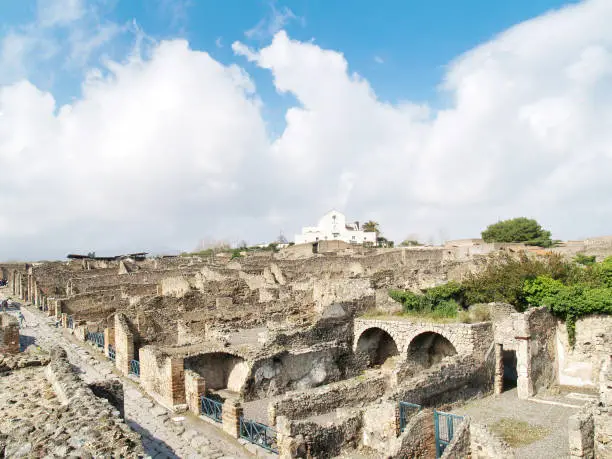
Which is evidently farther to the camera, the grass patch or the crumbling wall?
the crumbling wall

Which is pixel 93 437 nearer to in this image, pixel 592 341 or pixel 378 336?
pixel 378 336

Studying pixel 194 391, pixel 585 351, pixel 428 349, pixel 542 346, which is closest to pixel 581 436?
pixel 542 346

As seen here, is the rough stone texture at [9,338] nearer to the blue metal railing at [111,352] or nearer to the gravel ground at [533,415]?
the blue metal railing at [111,352]

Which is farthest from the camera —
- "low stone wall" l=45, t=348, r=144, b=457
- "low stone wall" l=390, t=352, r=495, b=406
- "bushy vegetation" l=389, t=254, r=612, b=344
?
"bushy vegetation" l=389, t=254, r=612, b=344

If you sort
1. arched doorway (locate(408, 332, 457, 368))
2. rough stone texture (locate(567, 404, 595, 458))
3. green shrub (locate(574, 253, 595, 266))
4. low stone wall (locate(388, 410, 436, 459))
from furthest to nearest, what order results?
1. green shrub (locate(574, 253, 595, 266))
2. arched doorway (locate(408, 332, 457, 368))
3. rough stone texture (locate(567, 404, 595, 458))
4. low stone wall (locate(388, 410, 436, 459))

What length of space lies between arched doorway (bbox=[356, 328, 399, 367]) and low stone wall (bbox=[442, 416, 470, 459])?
28.8ft

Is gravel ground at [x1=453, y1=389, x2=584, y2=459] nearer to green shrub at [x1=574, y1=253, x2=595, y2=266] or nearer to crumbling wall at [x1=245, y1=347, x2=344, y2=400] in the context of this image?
crumbling wall at [x1=245, y1=347, x2=344, y2=400]

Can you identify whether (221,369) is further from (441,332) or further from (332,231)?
(332,231)

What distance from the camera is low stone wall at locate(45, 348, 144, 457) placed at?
495cm

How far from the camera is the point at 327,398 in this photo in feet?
40.9

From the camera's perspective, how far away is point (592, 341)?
1747 cm

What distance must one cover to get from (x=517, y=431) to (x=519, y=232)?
57869 mm

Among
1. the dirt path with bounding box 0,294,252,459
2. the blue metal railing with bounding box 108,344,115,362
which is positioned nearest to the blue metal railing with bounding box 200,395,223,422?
the dirt path with bounding box 0,294,252,459

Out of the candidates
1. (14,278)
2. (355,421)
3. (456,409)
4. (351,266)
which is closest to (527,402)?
(456,409)
